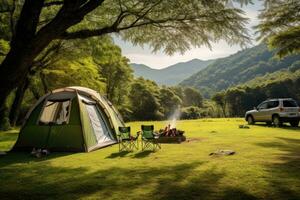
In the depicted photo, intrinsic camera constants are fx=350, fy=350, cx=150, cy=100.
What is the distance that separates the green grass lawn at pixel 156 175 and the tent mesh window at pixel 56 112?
1.68 meters

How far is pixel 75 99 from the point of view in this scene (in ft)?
44.2

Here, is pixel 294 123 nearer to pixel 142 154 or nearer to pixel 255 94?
pixel 142 154

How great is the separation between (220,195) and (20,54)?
435cm

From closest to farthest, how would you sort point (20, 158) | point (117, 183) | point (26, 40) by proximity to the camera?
point (26, 40)
point (117, 183)
point (20, 158)

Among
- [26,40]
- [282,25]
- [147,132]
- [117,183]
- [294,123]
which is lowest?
[117,183]

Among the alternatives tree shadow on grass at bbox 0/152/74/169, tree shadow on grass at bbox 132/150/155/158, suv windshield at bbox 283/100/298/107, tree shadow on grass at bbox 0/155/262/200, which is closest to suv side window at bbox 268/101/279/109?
suv windshield at bbox 283/100/298/107

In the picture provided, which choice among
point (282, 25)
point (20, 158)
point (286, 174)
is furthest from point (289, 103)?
point (20, 158)

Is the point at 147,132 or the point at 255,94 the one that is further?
the point at 255,94

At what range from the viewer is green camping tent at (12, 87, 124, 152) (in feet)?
41.5

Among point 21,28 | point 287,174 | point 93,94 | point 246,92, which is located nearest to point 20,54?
point 21,28

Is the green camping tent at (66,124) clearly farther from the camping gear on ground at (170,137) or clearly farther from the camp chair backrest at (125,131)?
the camping gear on ground at (170,137)

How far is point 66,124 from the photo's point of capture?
12852 millimetres

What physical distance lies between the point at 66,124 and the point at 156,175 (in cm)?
595

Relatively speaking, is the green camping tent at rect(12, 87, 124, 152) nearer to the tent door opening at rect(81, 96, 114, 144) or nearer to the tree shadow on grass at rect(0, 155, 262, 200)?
the tent door opening at rect(81, 96, 114, 144)
